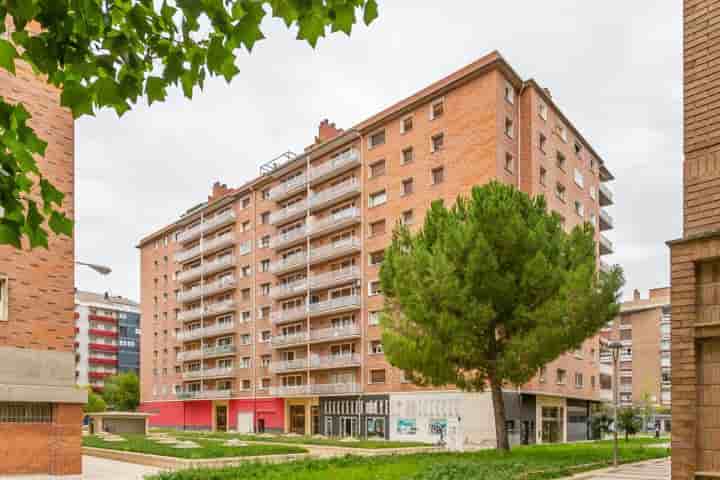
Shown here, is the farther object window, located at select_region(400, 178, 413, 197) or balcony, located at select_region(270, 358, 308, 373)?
balcony, located at select_region(270, 358, 308, 373)

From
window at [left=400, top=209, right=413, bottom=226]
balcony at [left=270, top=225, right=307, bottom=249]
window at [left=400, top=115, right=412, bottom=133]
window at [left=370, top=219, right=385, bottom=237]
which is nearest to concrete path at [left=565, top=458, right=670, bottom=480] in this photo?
window at [left=400, top=209, right=413, bottom=226]

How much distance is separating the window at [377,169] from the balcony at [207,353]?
21158 mm

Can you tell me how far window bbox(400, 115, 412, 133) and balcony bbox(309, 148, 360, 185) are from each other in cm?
435

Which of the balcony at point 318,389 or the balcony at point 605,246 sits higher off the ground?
the balcony at point 605,246

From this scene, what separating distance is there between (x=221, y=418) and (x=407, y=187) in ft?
93.7

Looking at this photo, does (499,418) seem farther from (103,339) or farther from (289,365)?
(103,339)

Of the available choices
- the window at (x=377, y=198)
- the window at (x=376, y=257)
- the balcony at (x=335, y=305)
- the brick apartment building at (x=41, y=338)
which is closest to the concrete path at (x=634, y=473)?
the brick apartment building at (x=41, y=338)

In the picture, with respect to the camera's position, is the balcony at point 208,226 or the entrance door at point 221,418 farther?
the balcony at point 208,226

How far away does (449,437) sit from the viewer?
37844 millimetres

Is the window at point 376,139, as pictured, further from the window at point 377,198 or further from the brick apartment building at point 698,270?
the brick apartment building at point 698,270

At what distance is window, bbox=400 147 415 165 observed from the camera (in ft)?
146

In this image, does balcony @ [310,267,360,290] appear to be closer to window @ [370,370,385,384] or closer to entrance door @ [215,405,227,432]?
window @ [370,370,385,384]

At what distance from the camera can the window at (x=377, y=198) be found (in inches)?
1820

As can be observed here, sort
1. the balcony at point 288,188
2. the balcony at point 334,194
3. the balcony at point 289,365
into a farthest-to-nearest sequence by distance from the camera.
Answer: the balcony at point 288,188 → the balcony at point 289,365 → the balcony at point 334,194
